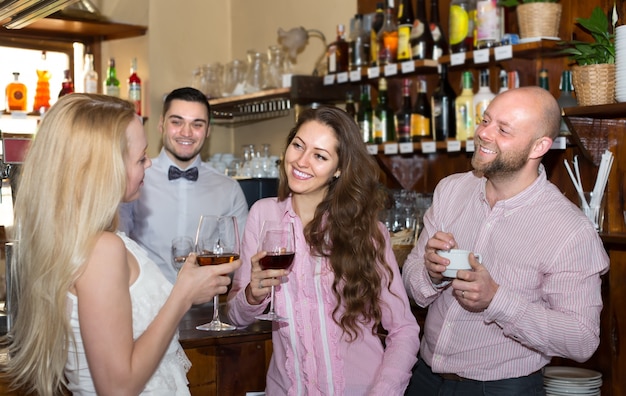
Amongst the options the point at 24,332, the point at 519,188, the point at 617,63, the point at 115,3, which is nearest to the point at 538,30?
the point at 617,63

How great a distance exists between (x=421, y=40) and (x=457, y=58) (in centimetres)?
37

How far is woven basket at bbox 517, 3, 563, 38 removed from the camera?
11.6ft

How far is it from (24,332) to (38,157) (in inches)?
15.2

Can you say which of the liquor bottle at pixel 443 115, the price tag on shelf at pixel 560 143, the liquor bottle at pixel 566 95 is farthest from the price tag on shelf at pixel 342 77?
the price tag on shelf at pixel 560 143

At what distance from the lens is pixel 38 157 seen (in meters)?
1.64

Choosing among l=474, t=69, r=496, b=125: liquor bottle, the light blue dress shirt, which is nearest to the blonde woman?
the light blue dress shirt

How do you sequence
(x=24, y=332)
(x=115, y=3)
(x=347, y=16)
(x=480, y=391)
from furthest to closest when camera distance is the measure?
1. (x=115, y=3)
2. (x=347, y=16)
3. (x=480, y=391)
4. (x=24, y=332)

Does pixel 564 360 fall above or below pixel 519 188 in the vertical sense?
below

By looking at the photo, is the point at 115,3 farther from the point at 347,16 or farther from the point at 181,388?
the point at 181,388

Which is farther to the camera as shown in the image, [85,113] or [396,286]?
[396,286]

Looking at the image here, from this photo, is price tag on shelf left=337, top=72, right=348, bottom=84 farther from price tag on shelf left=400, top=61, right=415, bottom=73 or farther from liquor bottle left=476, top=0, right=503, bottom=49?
liquor bottle left=476, top=0, right=503, bottom=49

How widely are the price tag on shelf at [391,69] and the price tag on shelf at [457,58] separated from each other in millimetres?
362

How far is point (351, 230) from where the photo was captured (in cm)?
244

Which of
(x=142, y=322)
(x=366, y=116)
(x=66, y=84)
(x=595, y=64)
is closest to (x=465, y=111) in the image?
(x=595, y=64)
